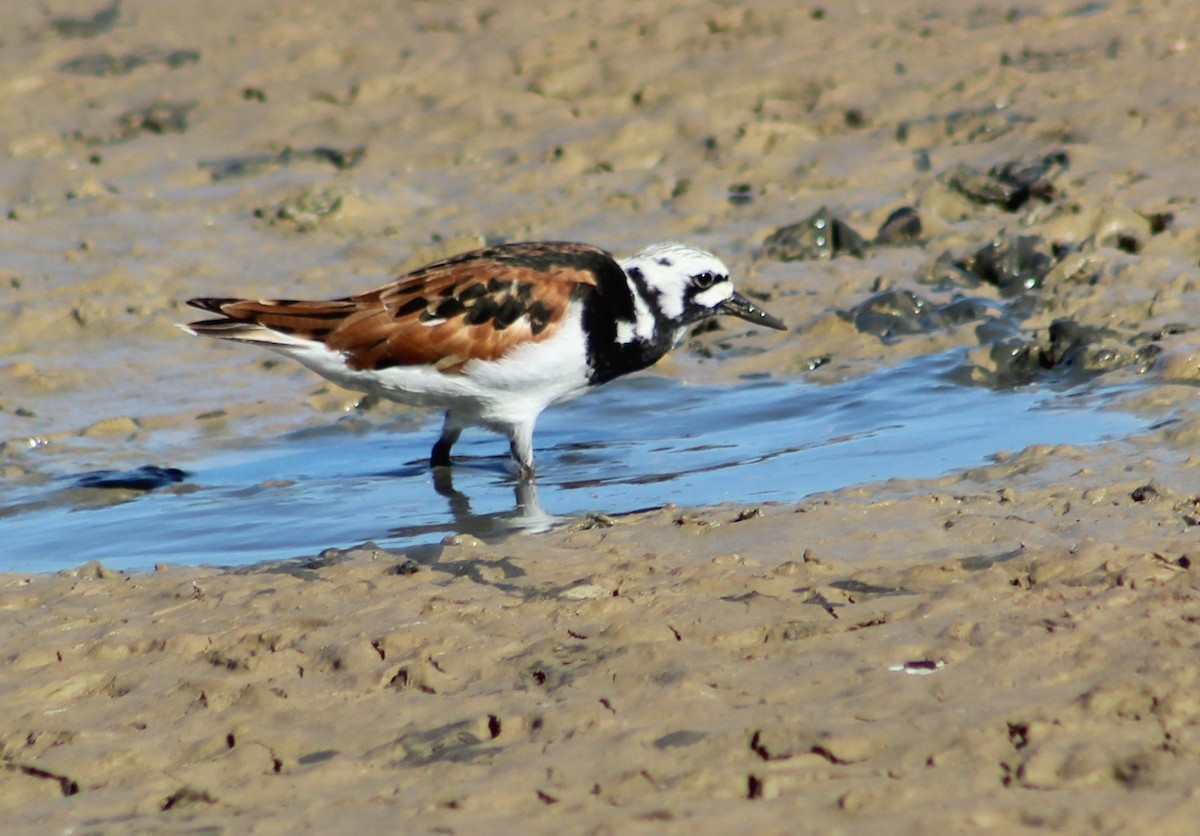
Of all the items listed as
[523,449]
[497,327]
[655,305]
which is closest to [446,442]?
[523,449]

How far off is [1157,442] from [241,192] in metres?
7.79

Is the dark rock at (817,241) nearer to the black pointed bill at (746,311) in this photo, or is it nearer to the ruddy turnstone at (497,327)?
the black pointed bill at (746,311)

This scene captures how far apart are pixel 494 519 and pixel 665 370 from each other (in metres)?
2.55

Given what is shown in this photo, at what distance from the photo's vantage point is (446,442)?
25.7 ft

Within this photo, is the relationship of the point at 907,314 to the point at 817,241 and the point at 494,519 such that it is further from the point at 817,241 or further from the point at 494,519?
the point at 494,519

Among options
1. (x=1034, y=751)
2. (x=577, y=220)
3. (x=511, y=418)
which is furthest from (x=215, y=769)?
(x=577, y=220)

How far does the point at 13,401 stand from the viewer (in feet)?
29.5

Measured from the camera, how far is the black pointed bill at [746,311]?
26.3ft

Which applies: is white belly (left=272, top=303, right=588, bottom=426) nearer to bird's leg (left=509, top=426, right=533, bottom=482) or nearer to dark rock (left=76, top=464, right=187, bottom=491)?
bird's leg (left=509, top=426, right=533, bottom=482)

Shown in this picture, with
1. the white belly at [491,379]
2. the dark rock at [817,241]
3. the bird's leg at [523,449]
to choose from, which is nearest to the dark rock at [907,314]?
the dark rock at [817,241]

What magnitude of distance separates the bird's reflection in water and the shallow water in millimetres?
14

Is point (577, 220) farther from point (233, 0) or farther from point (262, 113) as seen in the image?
point (233, 0)

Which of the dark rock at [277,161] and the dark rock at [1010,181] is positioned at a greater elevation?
the dark rock at [277,161]

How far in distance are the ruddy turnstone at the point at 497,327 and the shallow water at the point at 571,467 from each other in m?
0.45
